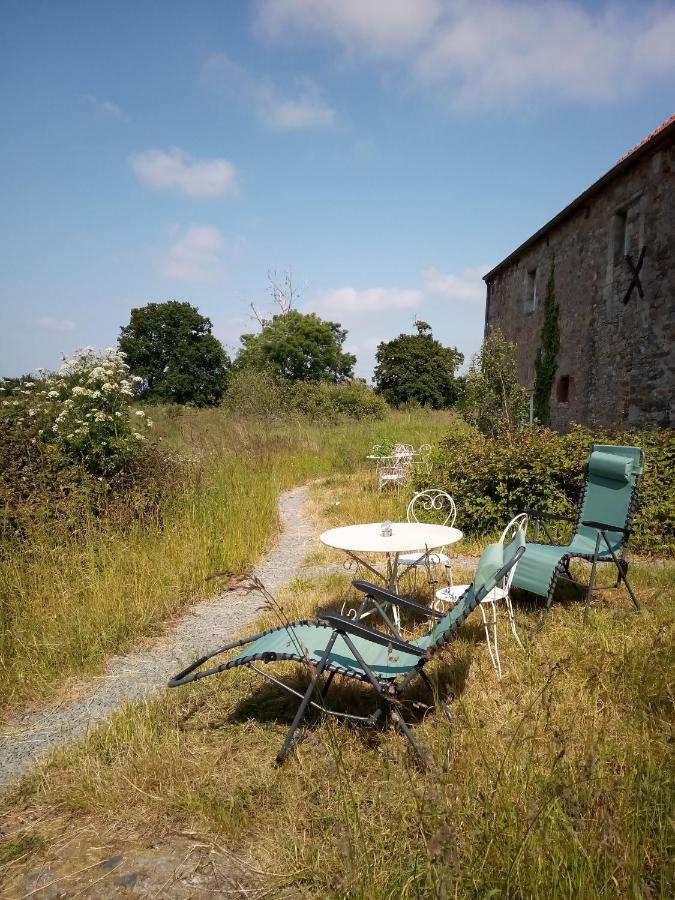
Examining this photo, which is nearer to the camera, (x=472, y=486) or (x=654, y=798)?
(x=654, y=798)

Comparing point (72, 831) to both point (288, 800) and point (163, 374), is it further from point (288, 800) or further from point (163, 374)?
point (163, 374)

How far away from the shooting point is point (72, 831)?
2084 mm

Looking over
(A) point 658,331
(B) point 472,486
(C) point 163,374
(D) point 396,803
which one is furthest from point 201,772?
(C) point 163,374

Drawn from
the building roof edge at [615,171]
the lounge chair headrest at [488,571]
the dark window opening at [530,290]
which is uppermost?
the building roof edge at [615,171]

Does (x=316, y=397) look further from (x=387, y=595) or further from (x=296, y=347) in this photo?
(x=387, y=595)

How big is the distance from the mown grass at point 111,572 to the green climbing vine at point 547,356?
8.54 m

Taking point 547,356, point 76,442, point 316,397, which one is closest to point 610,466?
point 76,442

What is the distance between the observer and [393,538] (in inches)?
143

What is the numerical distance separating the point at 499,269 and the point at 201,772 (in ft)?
58.1

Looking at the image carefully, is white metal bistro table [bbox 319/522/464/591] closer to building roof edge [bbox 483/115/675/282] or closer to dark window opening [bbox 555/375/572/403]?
building roof edge [bbox 483/115/675/282]

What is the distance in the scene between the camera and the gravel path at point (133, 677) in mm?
2750

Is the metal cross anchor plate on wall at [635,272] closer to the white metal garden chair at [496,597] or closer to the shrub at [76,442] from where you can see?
the white metal garden chair at [496,597]

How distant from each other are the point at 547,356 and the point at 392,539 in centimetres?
1156

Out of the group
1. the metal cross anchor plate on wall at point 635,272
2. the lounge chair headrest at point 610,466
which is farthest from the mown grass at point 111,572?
the metal cross anchor plate on wall at point 635,272
